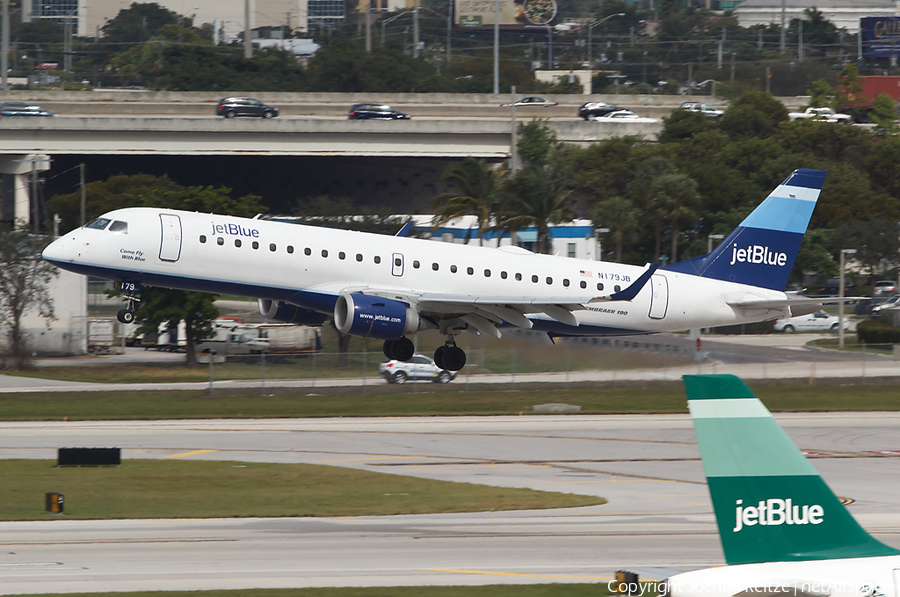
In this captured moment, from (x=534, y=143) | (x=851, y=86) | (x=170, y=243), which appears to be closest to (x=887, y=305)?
(x=534, y=143)

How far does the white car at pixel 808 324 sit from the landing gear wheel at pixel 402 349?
45322 millimetres

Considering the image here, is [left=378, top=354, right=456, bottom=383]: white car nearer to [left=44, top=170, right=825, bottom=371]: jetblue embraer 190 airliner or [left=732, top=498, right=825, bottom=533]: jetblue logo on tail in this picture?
[left=44, top=170, right=825, bottom=371]: jetblue embraer 190 airliner

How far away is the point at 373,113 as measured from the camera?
102000 mm

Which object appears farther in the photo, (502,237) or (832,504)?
(502,237)

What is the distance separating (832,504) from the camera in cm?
1196

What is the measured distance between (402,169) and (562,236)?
35.7 metres

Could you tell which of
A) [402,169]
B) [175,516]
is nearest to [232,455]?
[175,516]

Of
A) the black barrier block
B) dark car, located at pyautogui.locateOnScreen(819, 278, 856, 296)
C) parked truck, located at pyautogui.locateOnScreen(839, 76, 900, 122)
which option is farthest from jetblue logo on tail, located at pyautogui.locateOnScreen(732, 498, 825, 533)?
parked truck, located at pyautogui.locateOnScreen(839, 76, 900, 122)

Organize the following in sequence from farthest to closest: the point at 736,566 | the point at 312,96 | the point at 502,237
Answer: the point at 312,96
the point at 502,237
the point at 736,566

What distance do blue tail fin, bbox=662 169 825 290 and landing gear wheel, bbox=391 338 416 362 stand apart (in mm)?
10406

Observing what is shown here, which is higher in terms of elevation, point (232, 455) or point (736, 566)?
point (736, 566)

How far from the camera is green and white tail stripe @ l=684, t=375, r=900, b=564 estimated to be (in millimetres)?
11711

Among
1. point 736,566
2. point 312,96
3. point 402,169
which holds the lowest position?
point 736,566

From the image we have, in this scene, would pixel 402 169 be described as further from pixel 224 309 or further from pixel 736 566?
pixel 736 566
